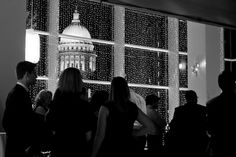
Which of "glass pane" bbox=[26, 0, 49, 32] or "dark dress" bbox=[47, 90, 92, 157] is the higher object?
"glass pane" bbox=[26, 0, 49, 32]

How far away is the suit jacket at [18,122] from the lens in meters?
3.79

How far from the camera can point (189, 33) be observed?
1129 centimetres

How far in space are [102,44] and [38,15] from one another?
1615 mm

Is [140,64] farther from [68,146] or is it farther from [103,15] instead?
[68,146]

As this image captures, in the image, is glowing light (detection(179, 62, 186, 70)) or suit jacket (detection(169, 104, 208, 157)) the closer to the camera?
suit jacket (detection(169, 104, 208, 157))

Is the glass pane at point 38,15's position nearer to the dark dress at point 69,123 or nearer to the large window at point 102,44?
the large window at point 102,44

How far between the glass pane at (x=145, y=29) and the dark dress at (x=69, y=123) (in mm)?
7168

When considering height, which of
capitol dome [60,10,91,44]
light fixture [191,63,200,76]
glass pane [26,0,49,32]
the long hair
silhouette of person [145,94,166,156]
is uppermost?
glass pane [26,0,49,32]

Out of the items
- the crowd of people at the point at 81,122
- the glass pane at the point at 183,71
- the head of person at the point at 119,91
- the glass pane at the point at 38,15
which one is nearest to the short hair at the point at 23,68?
the crowd of people at the point at 81,122

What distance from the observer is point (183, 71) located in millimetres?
11641

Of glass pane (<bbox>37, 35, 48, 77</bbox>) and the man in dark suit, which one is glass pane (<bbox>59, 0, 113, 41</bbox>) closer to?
glass pane (<bbox>37, 35, 48, 77</bbox>)

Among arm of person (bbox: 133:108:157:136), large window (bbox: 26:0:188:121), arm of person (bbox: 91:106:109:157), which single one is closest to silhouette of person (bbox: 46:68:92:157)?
arm of person (bbox: 91:106:109:157)

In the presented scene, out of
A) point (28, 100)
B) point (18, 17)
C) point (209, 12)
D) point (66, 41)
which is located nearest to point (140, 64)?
point (66, 41)

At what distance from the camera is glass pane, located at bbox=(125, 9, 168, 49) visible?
35.1 feet
